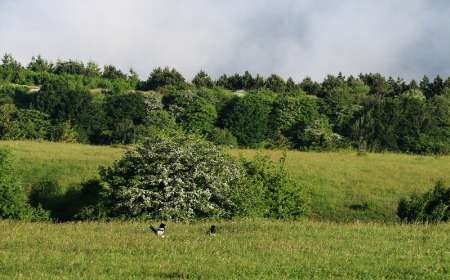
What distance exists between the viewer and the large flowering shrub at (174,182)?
36.0 metres

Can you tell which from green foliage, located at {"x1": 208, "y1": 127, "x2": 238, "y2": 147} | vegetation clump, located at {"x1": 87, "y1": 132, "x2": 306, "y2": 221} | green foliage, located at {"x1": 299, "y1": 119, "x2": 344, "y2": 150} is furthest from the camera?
green foliage, located at {"x1": 208, "y1": 127, "x2": 238, "y2": 147}

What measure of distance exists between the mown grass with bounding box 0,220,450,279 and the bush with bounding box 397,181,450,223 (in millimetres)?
7887

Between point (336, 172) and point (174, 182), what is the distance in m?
21.1

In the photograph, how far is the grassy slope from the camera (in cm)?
4641

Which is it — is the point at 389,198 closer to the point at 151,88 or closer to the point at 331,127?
the point at 331,127

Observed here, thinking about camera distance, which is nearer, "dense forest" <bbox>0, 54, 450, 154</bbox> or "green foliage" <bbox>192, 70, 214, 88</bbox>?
"dense forest" <bbox>0, 54, 450, 154</bbox>

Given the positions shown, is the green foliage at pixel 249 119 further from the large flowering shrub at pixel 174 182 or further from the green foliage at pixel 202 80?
the large flowering shrub at pixel 174 182

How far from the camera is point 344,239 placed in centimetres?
2234

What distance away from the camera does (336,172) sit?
54906 millimetres

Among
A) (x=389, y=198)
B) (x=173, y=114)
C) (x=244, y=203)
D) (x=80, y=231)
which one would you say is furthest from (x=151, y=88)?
(x=80, y=231)

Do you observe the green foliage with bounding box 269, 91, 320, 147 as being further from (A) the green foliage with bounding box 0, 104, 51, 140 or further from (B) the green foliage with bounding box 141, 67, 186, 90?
(A) the green foliage with bounding box 0, 104, 51, 140

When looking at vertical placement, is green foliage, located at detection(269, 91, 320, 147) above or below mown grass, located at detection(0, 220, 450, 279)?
above

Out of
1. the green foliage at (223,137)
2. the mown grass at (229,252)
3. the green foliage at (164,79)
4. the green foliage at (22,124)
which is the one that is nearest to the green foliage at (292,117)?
the green foliage at (223,137)

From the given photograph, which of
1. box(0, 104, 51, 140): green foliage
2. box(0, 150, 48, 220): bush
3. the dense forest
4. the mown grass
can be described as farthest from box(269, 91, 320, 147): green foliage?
the mown grass
